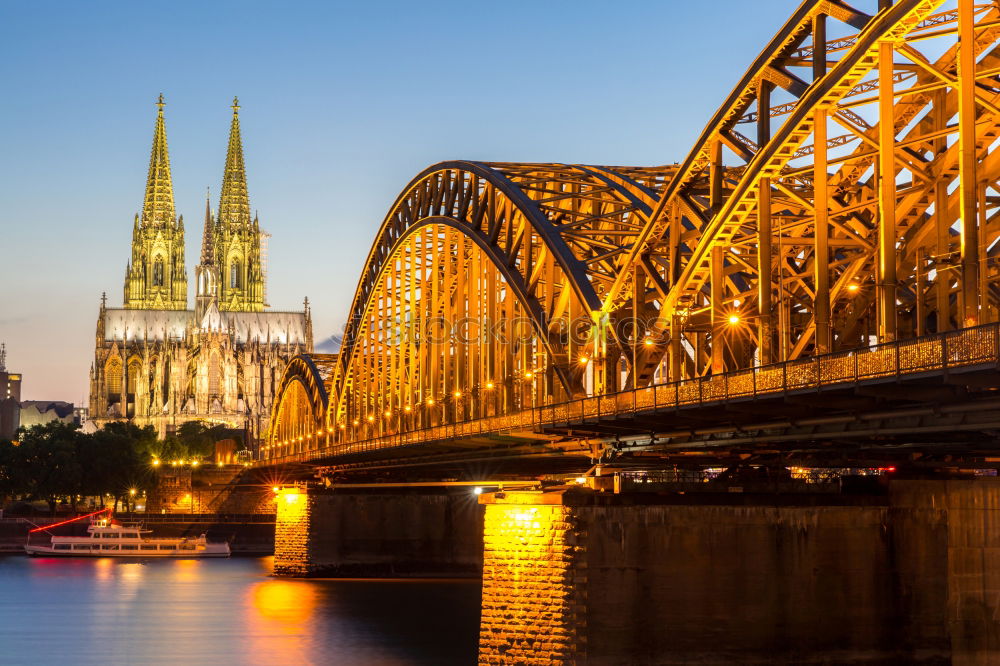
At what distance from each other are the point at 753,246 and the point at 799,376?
73.5 ft

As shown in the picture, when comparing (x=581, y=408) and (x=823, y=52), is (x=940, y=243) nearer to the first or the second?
(x=823, y=52)

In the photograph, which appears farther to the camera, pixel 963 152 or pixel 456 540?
pixel 456 540

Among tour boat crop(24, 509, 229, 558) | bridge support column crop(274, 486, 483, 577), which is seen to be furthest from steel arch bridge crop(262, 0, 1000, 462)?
tour boat crop(24, 509, 229, 558)

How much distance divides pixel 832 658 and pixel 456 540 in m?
65.4

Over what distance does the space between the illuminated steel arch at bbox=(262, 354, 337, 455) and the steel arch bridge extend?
45.6 m

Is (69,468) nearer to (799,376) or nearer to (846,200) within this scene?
(846,200)

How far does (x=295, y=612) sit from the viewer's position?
8406 centimetres

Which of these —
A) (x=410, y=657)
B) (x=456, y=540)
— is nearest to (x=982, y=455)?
(x=410, y=657)

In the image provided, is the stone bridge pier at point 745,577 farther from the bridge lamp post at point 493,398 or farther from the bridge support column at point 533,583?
the bridge lamp post at point 493,398

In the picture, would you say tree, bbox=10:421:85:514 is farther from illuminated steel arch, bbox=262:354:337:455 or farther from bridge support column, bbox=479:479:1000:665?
bridge support column, bbox=479:479:1000:665

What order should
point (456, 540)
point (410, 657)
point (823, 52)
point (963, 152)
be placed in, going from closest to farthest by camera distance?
1. point (963, 152)
2. point (823, 52)
3. point (410, 657)
4. point (456, 540)

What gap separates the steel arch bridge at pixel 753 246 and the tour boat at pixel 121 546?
62370mm

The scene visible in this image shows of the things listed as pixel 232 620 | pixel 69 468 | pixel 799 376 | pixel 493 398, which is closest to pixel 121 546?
pixel 69 468

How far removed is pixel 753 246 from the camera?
58219 millimetres
